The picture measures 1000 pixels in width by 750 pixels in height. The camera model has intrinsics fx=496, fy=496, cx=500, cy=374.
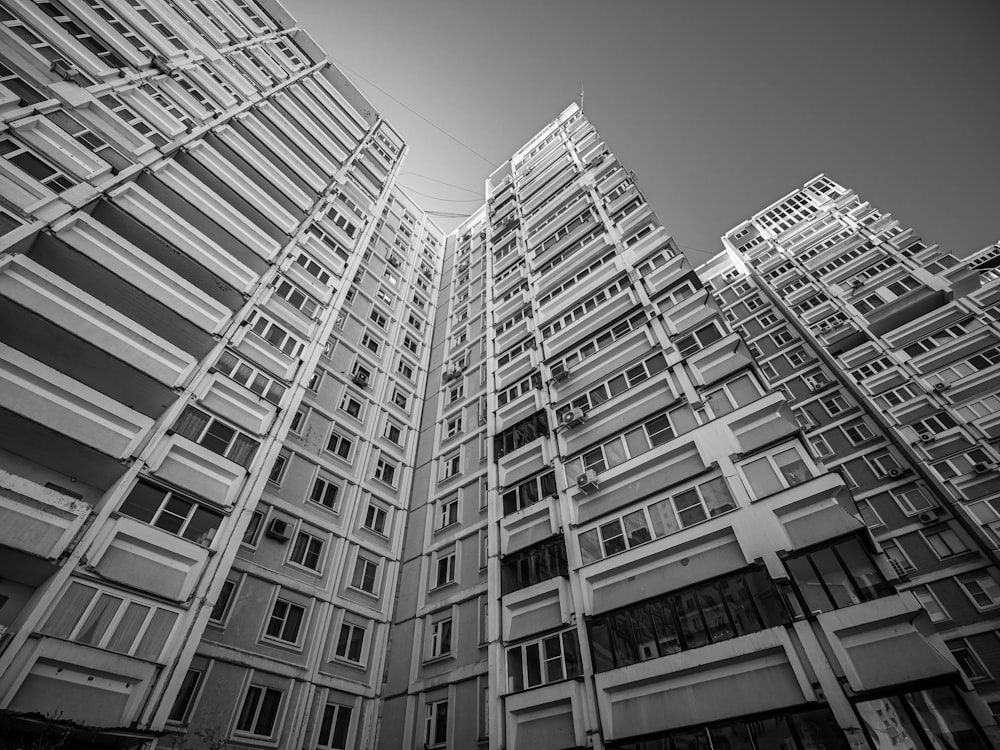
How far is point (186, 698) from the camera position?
1473cm

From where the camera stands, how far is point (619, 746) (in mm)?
13336

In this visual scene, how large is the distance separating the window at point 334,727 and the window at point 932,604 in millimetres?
25998

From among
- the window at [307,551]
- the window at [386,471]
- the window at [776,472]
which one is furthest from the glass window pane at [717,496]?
the window at [386,471]

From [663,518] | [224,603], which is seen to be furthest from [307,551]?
[663,518]

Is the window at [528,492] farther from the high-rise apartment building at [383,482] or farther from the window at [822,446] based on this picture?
the window at [822,446]

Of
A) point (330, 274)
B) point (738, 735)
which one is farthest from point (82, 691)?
point (330, 274)

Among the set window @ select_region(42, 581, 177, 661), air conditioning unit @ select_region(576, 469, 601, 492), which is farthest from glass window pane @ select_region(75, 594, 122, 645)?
air conditioning unit @ select_region(576, 469, 601, 492)

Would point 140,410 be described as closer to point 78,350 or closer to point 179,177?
point 78,350

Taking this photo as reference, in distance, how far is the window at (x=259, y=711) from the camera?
15.6 metres

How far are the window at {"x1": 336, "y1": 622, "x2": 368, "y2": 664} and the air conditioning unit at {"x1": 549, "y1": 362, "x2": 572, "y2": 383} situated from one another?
549 inches

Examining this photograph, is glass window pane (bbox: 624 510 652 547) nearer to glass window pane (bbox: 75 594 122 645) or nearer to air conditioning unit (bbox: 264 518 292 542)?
air conditioning unit (bbox: 264 518 292 542)

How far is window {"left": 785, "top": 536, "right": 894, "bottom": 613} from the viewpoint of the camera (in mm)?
12102

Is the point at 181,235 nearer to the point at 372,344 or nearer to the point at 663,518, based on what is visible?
the point at 372,344

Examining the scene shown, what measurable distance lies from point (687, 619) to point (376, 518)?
15.1 metres
